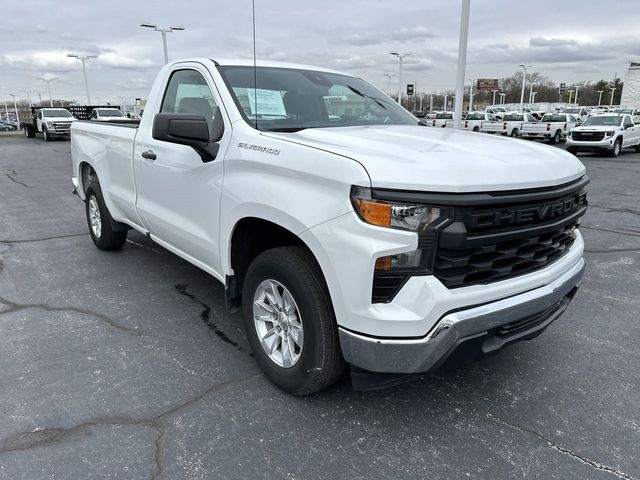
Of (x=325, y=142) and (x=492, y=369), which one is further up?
(x=325, y=142)

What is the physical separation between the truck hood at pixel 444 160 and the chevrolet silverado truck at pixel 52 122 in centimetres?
3098

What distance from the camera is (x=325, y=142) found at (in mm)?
2785

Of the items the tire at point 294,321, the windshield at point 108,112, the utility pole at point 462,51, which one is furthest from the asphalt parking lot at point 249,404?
the windshield at point 108,112

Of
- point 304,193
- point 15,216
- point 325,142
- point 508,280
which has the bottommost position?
point 15,216

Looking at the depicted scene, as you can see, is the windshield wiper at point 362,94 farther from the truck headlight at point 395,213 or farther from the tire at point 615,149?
the tire at point 615,149

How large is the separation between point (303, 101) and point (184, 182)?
106 centimetres

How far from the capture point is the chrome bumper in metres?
2.33

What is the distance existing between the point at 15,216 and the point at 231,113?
6.43 meters

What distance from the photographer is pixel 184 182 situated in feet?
12.2

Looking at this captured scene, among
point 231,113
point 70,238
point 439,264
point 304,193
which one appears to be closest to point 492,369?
point 439,264

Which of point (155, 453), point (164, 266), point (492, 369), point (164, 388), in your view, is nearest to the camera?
point (155, 453)

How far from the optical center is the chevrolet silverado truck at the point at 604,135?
67.9 feet

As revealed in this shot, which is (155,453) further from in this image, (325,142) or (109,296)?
(109,296)

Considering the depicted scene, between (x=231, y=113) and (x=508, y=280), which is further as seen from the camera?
(x=231, y=113)
